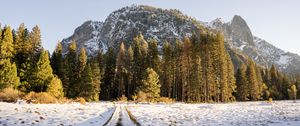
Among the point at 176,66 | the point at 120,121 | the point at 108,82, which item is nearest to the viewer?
the point at 120,121

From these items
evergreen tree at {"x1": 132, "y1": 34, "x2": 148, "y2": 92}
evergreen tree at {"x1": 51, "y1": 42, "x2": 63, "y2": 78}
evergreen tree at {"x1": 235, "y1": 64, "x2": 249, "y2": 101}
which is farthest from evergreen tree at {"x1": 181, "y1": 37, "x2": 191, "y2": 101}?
evergreen tree at {"x1": 51, "y1": 42, "x2": 63, "y2": 78}

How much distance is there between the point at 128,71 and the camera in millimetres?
82188

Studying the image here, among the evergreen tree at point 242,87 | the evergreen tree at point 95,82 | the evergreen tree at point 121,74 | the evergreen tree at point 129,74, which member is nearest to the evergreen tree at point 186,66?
the evergreen tree at point 129,74

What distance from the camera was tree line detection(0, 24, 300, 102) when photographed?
54719 mm

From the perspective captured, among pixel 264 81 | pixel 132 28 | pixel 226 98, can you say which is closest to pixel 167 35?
pixel 132 28

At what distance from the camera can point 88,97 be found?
6644 cm

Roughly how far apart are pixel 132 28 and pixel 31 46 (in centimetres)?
13460

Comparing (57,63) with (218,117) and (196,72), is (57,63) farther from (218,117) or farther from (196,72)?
(218,117)

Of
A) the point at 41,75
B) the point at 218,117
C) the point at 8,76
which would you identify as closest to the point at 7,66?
the point at 8,76

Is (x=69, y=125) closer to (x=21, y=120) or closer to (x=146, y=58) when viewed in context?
(x=21, y=120)

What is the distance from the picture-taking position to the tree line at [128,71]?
54.7 metres

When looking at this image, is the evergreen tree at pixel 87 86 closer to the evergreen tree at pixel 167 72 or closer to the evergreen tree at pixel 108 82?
the evergreen tree at pixel 108 82

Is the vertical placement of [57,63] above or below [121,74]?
above

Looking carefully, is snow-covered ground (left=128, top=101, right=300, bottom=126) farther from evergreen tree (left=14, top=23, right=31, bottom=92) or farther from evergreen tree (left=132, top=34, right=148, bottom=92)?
evergreen tree (left=132, top=34, right=148, bottom=92)
